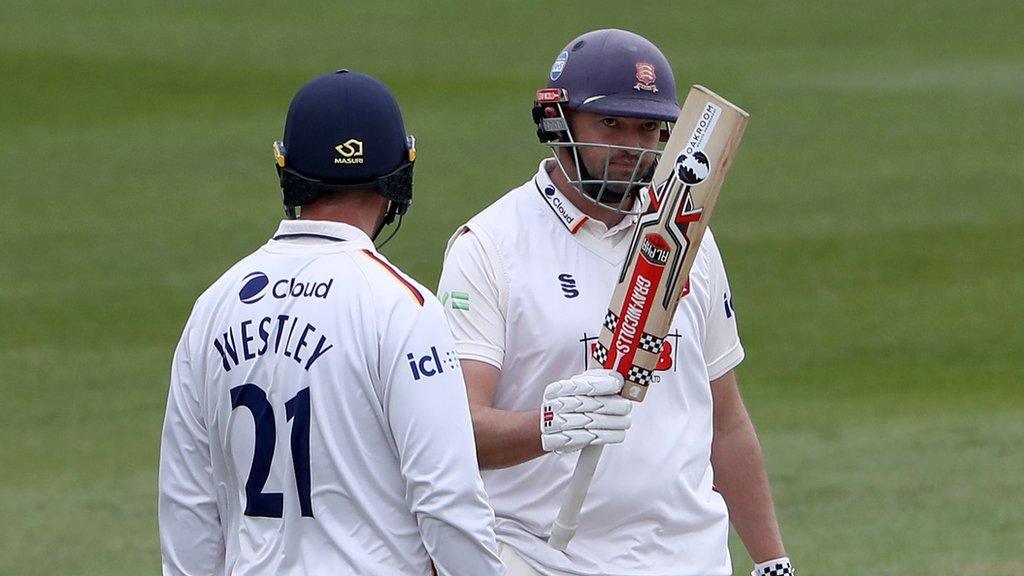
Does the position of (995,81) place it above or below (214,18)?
above

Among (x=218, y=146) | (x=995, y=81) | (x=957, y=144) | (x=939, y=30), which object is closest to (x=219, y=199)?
(x=218, y=146)

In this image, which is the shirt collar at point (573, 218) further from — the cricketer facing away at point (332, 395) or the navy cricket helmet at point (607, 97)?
the cricketer facing away at point (332, 395)

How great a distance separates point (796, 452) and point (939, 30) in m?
23.1

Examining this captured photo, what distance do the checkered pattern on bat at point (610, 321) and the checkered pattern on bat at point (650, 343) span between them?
8cm

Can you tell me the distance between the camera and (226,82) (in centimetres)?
2925

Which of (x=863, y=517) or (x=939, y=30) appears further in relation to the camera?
(x=939, y=30)

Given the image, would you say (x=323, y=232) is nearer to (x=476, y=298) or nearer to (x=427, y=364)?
(x=427, y=364)

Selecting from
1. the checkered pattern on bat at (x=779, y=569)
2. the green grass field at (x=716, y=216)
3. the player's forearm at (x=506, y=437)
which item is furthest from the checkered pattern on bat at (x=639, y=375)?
the green grass field at (x=716, y=216)

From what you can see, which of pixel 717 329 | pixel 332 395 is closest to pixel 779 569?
pixel 717 329

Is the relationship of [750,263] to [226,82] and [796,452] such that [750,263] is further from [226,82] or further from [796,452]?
[226,82]

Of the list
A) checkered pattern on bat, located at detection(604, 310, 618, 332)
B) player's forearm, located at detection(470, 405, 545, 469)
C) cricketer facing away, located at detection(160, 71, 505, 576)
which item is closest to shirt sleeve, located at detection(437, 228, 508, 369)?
player's forearm, located at detection(470, 405, 545, 469)

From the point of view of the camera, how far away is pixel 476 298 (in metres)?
4.24

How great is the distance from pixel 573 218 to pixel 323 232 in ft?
3.39

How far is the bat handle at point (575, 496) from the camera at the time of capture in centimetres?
403
